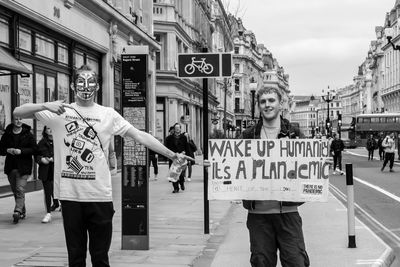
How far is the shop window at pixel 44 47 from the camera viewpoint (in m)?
16.2

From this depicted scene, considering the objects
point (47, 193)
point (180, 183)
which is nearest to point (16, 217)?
point (47, 193)

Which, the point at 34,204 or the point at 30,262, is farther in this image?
the point at 34,204

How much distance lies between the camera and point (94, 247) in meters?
4.66

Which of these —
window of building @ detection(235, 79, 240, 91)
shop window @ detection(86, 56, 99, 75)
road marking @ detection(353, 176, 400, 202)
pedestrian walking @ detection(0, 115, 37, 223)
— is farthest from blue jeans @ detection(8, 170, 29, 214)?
window of building @ detection(235, 79, 240, 91)

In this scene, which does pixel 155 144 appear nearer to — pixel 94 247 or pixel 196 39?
pixel 94 247

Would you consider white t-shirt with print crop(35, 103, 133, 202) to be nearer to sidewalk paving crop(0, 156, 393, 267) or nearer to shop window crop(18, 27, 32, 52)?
sidewalk paving crop(0, 156, 393, 267)

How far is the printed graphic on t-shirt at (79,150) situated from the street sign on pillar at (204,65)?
4587 mm

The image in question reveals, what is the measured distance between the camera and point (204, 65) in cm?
909

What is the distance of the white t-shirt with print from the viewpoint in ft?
15.1

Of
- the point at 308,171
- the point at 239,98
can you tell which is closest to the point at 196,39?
the point at 308,171

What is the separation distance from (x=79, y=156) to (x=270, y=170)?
1.58 m

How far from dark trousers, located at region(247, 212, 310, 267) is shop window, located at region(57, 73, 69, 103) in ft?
45.7

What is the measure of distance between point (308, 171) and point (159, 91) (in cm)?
3231

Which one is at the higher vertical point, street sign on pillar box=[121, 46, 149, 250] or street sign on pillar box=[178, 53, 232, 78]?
street sign on pillar box=[178, 53, 232, 78]
